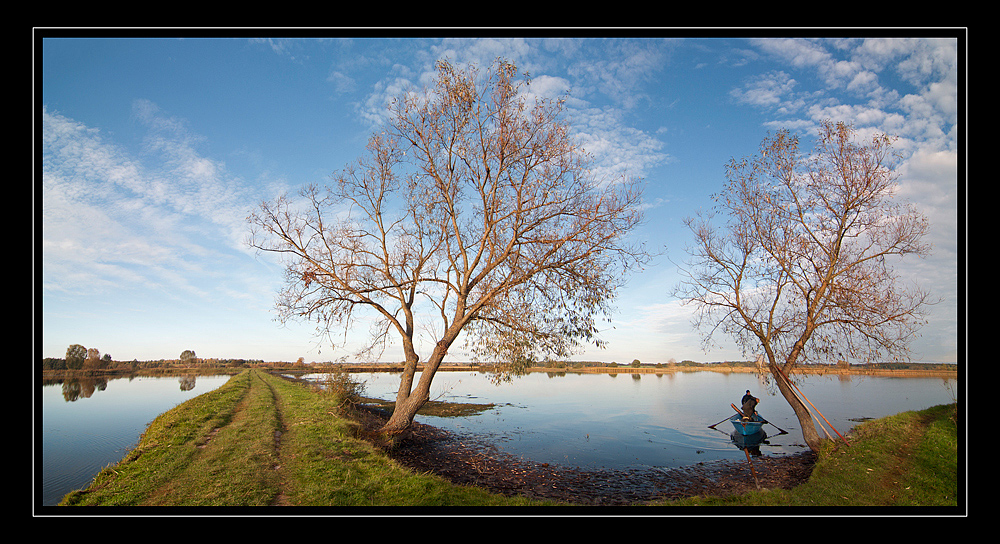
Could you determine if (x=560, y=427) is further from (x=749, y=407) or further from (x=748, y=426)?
(x=749, y=407)

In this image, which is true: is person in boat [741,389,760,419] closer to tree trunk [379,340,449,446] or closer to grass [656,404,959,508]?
grass [656,404,959,508]

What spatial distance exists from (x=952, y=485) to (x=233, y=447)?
53.2ft

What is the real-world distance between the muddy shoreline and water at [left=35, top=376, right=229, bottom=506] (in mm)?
7669

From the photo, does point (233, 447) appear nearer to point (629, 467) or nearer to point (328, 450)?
point (328, 450)

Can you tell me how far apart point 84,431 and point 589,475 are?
2041 cm

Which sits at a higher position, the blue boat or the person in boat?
the person in boat

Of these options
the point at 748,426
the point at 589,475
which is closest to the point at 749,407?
the point at 748,426

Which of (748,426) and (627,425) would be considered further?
(627,425)

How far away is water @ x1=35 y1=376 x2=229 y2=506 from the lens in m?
10.0

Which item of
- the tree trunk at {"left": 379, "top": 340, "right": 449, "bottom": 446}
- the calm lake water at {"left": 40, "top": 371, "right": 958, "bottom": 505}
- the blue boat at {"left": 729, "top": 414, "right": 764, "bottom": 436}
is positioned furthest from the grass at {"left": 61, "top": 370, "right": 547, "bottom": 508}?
the blue boat at {"left": 729, "top": 414, "right": 764, "bottom": 436}

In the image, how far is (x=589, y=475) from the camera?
11648 mm

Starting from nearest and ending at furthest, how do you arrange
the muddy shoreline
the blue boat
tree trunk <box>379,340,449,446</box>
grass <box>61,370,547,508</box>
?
1. grass <box>61,370,547,508</box>
2. the muddy shoreline
3. tree trunk <box>379,340,449,446</box>
4. the blue boat
